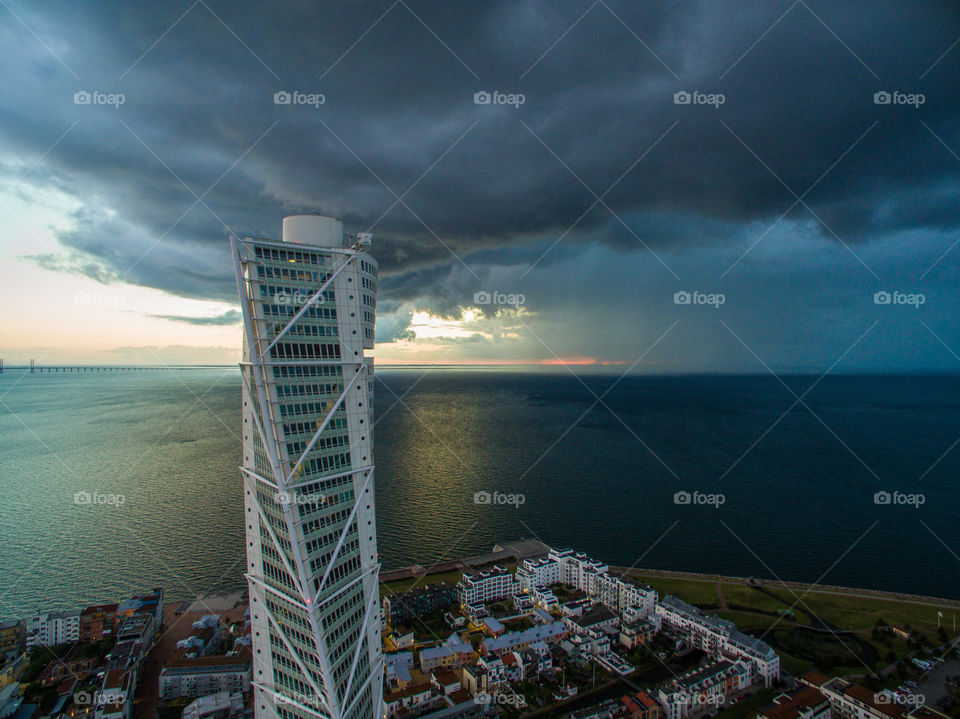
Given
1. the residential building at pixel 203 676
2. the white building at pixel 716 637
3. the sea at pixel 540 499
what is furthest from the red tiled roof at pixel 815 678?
the residential building at pixel 203 676

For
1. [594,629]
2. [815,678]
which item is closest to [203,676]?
[594,629]

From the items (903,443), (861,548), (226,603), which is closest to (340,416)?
(226,603)

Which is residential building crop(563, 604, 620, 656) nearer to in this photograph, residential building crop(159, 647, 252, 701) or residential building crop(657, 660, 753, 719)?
residential building crop(657, 660, 753, 719)

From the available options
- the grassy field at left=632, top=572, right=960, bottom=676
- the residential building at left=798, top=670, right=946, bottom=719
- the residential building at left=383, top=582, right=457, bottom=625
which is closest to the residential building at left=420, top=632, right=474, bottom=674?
the residential building at left=383, top=582, right=457, bottom=625

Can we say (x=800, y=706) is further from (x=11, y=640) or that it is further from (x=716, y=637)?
(x=11, y=640)

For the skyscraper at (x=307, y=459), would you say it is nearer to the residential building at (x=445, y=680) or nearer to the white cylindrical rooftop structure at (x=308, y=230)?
the white cylindrical rooftop structure at (x=308, y=230)
